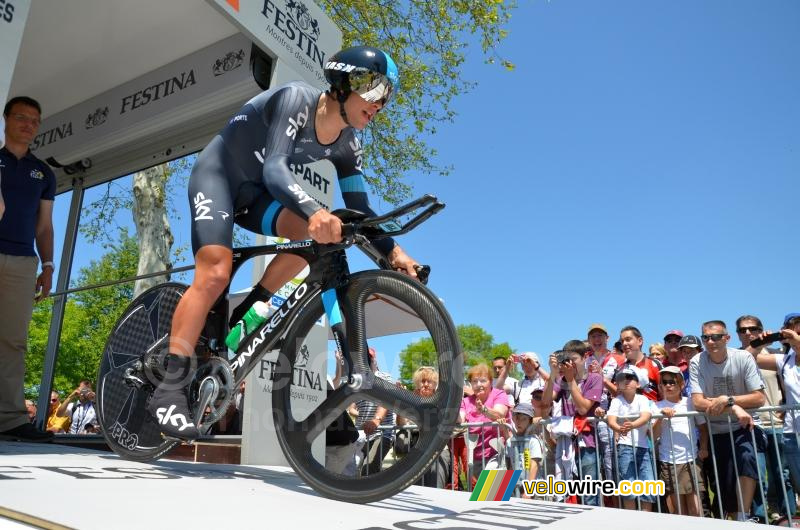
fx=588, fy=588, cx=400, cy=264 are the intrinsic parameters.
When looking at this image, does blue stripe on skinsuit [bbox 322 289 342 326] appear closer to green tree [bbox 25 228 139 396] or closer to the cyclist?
the cyclist

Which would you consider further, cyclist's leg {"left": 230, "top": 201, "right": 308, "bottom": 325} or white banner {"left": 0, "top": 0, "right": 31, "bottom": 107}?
cyclist's leg {"left": 230, "top": 201, "right": 308, "bottom": 325}

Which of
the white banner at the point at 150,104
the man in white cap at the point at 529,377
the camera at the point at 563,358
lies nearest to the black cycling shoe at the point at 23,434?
the white banner at the point at 150,104

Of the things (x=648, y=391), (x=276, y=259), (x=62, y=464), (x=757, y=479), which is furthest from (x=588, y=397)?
(x=62, y=464)

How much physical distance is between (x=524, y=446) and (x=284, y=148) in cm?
532

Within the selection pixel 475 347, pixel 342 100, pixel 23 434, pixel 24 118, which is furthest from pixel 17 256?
pixel 475 347

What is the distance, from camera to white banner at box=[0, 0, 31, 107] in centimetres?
277

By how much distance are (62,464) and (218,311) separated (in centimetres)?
107

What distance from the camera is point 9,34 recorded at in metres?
2.85

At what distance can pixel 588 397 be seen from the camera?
683 cm

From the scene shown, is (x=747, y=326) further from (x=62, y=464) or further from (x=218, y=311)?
(x=62, y=464)

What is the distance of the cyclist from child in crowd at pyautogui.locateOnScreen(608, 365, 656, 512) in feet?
14.8

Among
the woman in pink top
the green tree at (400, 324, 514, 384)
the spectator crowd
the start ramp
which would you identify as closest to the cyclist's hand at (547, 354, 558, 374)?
the spectator crowd

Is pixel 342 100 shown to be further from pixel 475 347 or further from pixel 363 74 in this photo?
pixel 475 347

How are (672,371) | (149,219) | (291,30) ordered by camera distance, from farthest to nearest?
1. (149,219)
2. (672,371)
3. (291,30)
